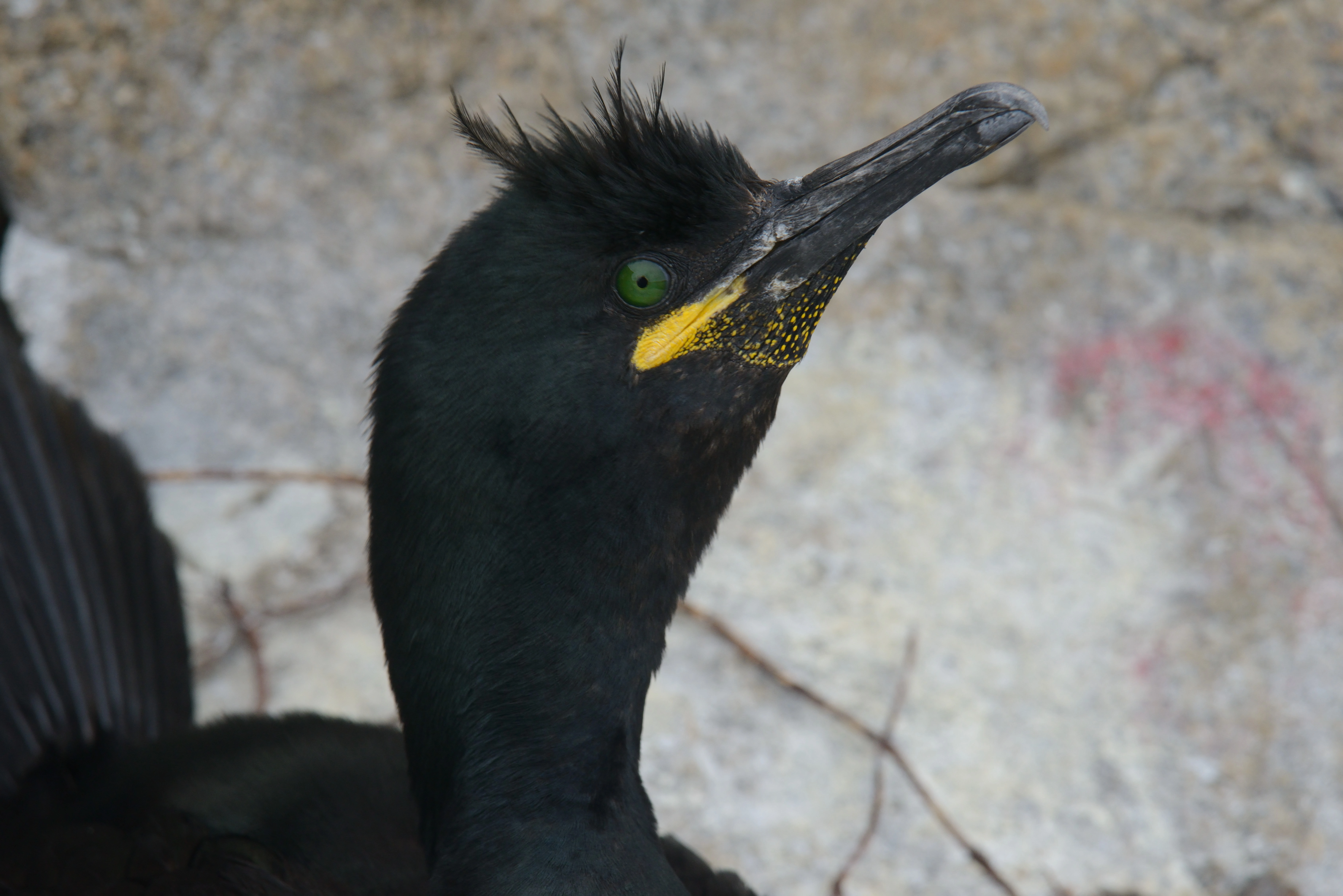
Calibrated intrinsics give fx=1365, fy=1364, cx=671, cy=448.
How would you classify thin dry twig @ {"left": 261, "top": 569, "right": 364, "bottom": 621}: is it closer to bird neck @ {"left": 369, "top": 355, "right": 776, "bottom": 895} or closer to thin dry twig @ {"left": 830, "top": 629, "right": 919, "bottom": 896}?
thin dry twig @ {"left": 830, "top": 629, "right": 919, "bottom": 896}

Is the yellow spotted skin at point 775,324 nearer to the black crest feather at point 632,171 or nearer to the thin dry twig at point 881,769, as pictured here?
the black crest feather at point 632,171

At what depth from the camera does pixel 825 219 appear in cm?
187

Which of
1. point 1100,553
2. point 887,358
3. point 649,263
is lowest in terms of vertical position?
point 1100,553

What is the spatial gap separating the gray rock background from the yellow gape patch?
161 cm

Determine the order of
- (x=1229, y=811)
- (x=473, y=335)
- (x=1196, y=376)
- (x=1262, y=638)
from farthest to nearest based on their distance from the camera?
(x=1196, y=376), (x=1262, y=638), (x=1229, y=811), (x=473, y=335)

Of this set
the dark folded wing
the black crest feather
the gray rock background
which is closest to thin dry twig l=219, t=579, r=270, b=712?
the gray rock background

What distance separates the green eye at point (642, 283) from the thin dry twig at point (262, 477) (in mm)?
1987

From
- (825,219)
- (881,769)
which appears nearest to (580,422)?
(825,219)

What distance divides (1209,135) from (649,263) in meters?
2.67

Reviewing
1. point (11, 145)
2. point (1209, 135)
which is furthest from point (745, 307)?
point (11, 145)

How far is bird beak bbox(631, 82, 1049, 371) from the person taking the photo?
6.03 ft

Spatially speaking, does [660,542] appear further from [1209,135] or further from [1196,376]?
[1209,135]

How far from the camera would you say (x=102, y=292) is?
3.82 m

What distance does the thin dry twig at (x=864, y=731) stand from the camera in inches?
120
